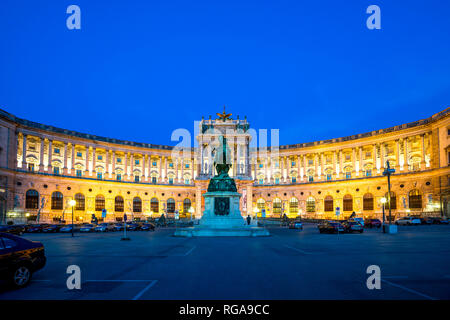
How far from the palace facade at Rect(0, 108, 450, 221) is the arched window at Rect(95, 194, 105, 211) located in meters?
Result: 0.25

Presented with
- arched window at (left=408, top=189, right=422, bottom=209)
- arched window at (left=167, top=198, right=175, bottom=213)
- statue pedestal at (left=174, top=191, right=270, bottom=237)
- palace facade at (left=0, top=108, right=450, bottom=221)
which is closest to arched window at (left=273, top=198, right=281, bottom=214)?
palace facade at (left=0, top=108, right=450, bottom=221)

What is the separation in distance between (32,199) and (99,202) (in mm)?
16388

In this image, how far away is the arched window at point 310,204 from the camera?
95.5 m

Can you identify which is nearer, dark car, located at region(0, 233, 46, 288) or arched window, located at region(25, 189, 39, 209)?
dark car, located at region(0, 233, 46, 288)

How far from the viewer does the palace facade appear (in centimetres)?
7262

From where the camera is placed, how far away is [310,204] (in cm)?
9612

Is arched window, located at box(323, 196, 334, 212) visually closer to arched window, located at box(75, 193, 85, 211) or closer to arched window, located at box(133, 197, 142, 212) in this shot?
arched window, located at box(133, 197, 142, 212)

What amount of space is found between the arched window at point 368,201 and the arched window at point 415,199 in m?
9.01

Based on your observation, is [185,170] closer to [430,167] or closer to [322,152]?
[322,152]

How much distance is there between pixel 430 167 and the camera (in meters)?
75.2

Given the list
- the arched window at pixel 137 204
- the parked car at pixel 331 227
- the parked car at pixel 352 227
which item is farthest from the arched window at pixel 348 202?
the arched window at pixel 137 204

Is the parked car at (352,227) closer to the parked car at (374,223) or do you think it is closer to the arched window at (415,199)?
the parked car at (374,223)
